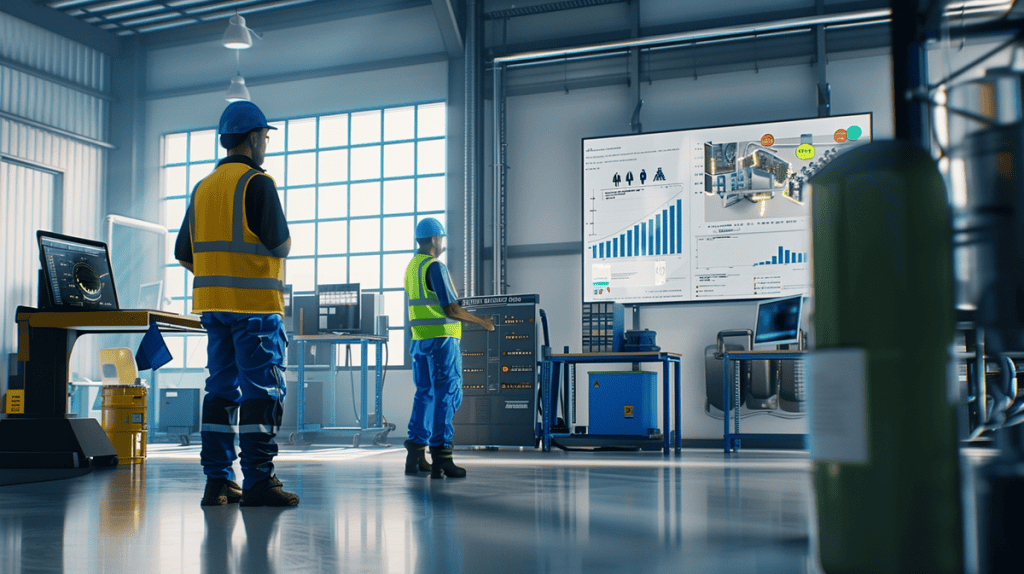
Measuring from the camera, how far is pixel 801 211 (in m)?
7.56

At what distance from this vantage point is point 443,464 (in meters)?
4.36

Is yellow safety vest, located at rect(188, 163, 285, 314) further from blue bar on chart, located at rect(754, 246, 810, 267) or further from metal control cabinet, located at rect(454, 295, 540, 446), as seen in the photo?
blue bar on chart, located at rect(754, 246, 810, 267)

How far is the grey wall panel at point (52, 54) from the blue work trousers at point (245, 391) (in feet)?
27.8

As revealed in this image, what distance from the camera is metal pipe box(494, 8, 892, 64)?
7664mm

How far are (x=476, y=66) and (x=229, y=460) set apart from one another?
6.46 metres

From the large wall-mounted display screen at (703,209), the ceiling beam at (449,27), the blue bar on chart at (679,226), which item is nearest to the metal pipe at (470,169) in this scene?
the ceiling beam at (449,27)

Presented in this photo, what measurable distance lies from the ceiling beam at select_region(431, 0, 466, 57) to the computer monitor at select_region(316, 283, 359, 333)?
9.30 feet

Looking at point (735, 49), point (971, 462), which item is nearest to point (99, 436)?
point (971, 462)

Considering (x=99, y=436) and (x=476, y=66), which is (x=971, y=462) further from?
(x=476, y=66)

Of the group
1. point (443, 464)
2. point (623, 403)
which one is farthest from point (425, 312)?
point (623, 403)

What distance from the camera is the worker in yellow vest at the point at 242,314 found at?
9.88 feet

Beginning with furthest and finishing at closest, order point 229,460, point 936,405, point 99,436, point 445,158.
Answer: point 445,158
point 99,436
point 229,460
point 936,405

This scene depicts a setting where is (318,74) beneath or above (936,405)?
above

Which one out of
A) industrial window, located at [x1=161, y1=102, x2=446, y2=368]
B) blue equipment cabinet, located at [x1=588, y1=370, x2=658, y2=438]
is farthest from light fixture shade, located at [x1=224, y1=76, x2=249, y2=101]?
blue equipment cabinet, located at [x1=588, y1=370, x2=658, y2=438]
